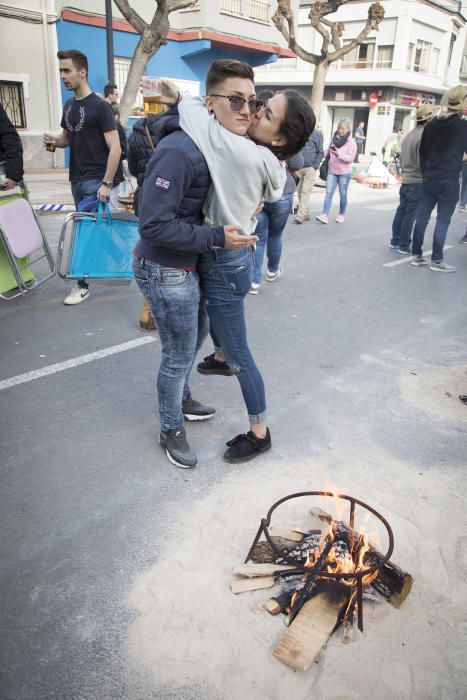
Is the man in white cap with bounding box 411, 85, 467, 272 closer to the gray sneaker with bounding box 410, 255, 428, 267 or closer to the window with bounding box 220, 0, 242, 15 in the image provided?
the gray sneaker with bounding box 410, 255, 428, 267

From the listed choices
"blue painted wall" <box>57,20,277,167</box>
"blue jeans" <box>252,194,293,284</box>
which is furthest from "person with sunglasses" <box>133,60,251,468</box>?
"blue painted wall" <box>57,20,277,167</box>

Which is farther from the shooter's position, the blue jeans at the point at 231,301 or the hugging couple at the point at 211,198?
the blue jeans at the point at 231,301

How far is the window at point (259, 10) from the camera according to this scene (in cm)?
2033

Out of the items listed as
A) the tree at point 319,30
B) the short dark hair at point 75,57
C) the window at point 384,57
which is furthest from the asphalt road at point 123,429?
the window at point 384,57

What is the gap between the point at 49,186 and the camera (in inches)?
539

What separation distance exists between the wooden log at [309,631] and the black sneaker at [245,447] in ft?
3.52

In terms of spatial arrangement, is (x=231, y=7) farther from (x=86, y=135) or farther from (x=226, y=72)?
(x=226, y=72)

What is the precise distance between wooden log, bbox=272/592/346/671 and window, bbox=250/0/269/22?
2241cm

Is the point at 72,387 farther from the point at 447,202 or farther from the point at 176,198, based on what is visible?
the point at 447,202

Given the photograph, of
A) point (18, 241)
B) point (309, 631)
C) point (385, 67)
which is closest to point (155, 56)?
point (18, 241)

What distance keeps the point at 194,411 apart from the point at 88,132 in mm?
3017

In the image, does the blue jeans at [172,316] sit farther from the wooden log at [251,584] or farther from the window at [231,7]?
the window at [231,7]

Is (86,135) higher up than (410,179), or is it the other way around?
(86,135)

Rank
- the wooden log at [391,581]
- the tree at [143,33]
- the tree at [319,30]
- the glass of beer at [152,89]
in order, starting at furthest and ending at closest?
the tree at [319,30]
the tree at [143,33]
the glass of beer at [152,89]
the wooden log at [391,581]
